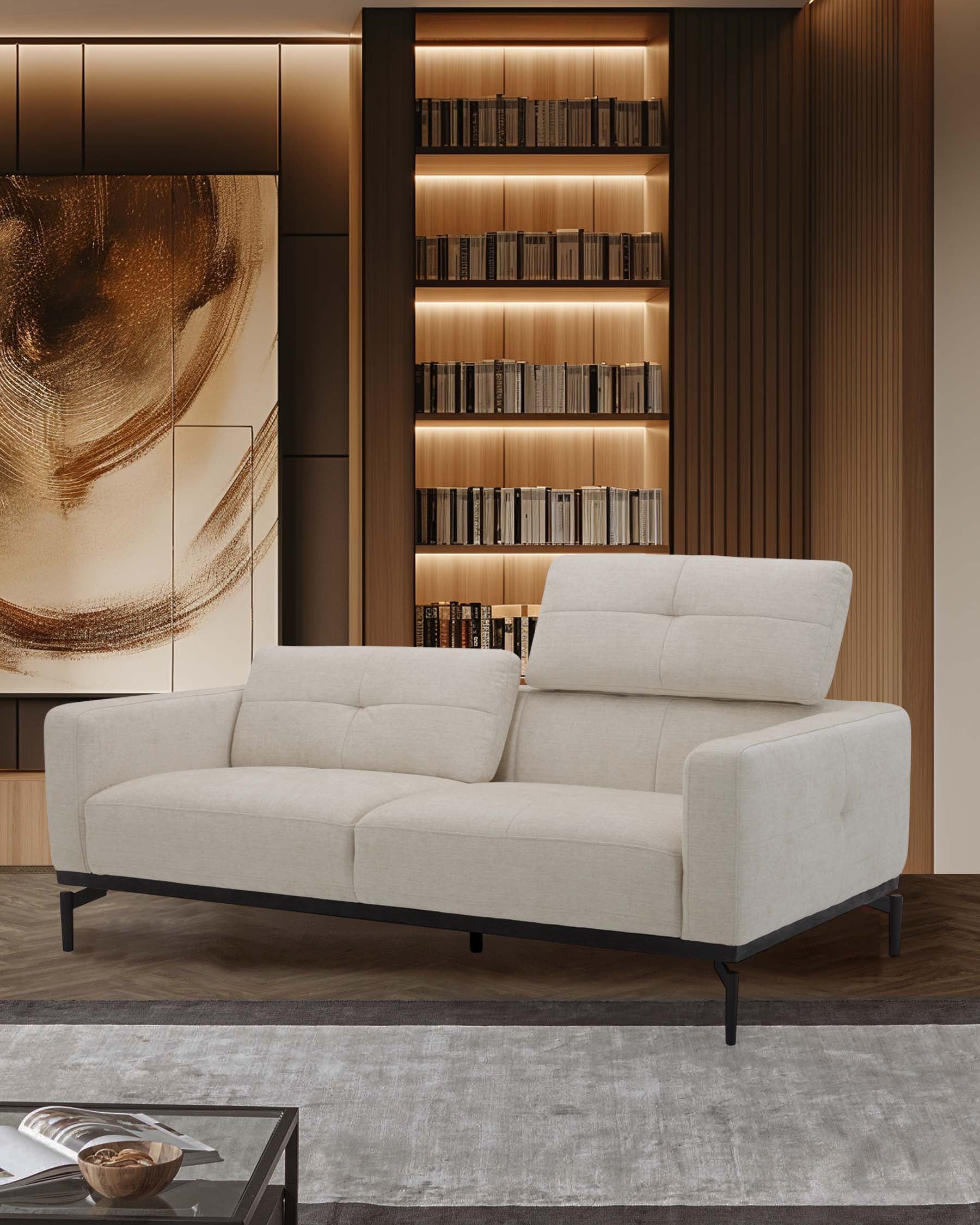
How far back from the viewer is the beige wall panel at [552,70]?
5129 mm

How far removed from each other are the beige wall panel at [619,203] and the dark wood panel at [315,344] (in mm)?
1053

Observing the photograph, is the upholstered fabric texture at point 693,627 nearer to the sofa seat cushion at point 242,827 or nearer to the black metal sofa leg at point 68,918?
the sofa seat cushion at point 242,827

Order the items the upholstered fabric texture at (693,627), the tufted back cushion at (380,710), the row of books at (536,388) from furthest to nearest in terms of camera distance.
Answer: the row of books at (536,388) < the tufted back cushion at (380,710) < the upholstered fabric texture at (693,627)

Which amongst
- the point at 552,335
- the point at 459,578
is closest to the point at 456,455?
the point at 459,578

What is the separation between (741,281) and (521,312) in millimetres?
896

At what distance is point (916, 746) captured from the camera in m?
4.08

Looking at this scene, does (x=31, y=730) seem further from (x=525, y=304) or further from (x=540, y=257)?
(x=540, y=257)

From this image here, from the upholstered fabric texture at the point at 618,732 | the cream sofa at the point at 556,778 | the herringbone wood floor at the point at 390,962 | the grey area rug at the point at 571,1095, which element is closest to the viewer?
the grey area rug at the point at 571,1095

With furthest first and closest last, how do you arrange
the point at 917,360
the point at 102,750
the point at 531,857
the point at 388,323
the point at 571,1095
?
the point at 388,323 < the point at 917,360 < the point at 102,750 < the point at 531,857 < the point at 571,1095

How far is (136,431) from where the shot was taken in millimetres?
5121

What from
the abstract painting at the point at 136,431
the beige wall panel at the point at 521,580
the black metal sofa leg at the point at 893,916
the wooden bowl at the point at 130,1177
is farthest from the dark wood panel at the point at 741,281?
the wooden bowl at the point at 130,1177

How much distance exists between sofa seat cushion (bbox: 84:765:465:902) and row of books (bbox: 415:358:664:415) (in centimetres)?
204

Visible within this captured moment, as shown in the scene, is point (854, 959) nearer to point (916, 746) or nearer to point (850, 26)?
point (916, 746)

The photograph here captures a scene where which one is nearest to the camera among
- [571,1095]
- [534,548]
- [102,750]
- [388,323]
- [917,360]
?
[571,1095]
